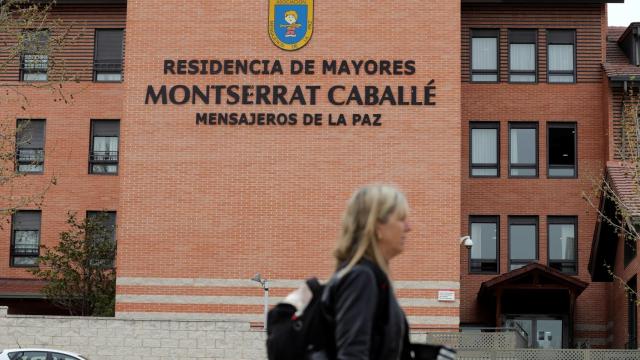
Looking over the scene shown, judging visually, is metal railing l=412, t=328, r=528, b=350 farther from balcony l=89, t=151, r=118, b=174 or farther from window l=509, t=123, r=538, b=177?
balcony l=89, t=151, r=118, b=174

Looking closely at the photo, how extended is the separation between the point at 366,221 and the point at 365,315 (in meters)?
0.41

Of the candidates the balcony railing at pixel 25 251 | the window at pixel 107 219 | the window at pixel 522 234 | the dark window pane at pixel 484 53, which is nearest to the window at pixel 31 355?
the window at pixel 107 219

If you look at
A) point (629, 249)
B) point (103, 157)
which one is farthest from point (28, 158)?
point (629, 249)

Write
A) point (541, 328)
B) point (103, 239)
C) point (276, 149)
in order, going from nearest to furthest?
point (276, 149)
point (103, 239)
point (541, 328)

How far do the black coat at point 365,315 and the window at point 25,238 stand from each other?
125 ft

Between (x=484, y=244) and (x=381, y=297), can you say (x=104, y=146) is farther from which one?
(x=381, y=297)

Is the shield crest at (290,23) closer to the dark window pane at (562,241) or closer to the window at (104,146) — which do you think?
the window at (104,146)

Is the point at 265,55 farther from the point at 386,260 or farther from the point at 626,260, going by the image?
the point at 386,260

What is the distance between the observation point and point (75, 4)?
43344 millimetres

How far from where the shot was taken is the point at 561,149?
41.7m

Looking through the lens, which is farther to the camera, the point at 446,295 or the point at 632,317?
the point at 632,317

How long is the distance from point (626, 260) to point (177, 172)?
13196mm

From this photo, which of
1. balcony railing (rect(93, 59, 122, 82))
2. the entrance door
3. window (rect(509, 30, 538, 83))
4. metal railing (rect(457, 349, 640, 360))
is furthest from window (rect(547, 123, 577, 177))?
balcony railing (rect(93, 59, 122, 82))

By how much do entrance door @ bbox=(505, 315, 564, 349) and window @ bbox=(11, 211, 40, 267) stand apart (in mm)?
16096
